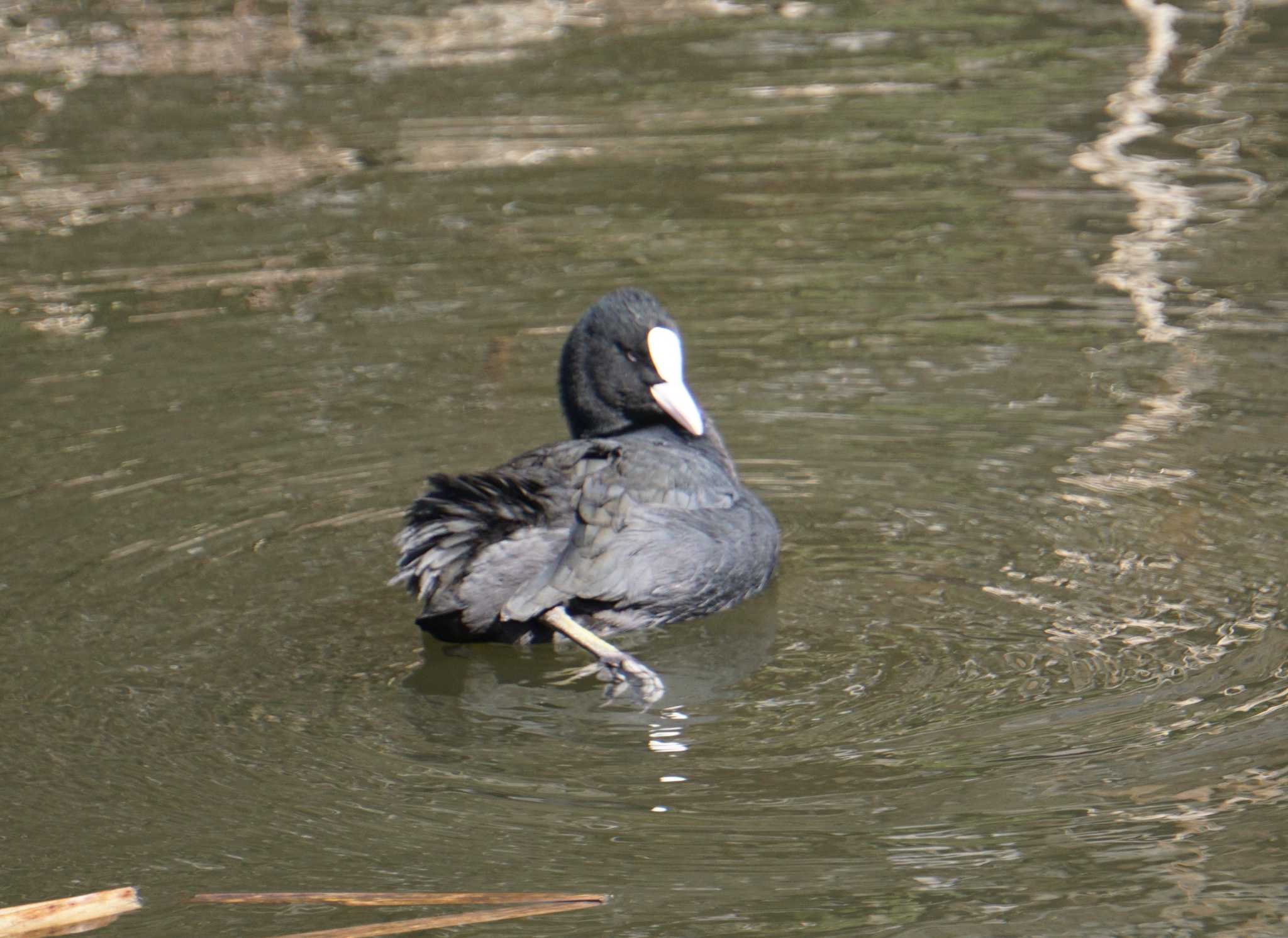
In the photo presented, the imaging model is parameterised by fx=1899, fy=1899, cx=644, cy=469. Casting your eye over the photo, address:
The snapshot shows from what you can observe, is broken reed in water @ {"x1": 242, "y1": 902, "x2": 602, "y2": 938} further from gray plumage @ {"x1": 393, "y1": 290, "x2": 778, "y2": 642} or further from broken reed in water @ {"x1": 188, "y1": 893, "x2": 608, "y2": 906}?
gray plumage @ {"x1": 393, "y1": 290, "x2": 778, "y2": 642}

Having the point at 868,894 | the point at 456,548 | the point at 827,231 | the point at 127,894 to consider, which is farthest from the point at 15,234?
the point at 868,894

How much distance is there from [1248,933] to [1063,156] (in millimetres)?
6242

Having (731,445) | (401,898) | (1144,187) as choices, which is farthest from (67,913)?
(1144,187)

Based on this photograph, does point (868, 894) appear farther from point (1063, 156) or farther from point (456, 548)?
point (1063, 156)

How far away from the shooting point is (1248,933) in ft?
10.0

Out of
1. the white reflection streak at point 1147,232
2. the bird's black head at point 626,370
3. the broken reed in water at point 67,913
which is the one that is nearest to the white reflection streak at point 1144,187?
the white reflection streak at point 1147,232

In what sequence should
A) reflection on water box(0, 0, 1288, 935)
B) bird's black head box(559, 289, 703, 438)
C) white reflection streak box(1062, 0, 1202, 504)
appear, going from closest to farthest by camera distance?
reflection on water box(0, 0, 1288, 935) → bird's black head box(559, 289, 703, 438) → white reflection streak box(1062, 0, 1202, 504)

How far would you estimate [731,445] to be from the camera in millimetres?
5898

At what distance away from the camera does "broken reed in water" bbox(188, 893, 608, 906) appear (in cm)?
326

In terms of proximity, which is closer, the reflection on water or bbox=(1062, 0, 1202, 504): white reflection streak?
the reflection on water

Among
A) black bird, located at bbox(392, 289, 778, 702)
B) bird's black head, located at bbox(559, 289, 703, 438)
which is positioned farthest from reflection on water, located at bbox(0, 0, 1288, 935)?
bird's black head, located at bbox(559, 289, 703, 438)

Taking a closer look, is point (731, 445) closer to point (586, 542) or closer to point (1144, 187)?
point (586, 542)

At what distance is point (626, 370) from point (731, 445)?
2.83ft

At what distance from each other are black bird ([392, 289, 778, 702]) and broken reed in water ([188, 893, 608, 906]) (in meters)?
0.93
